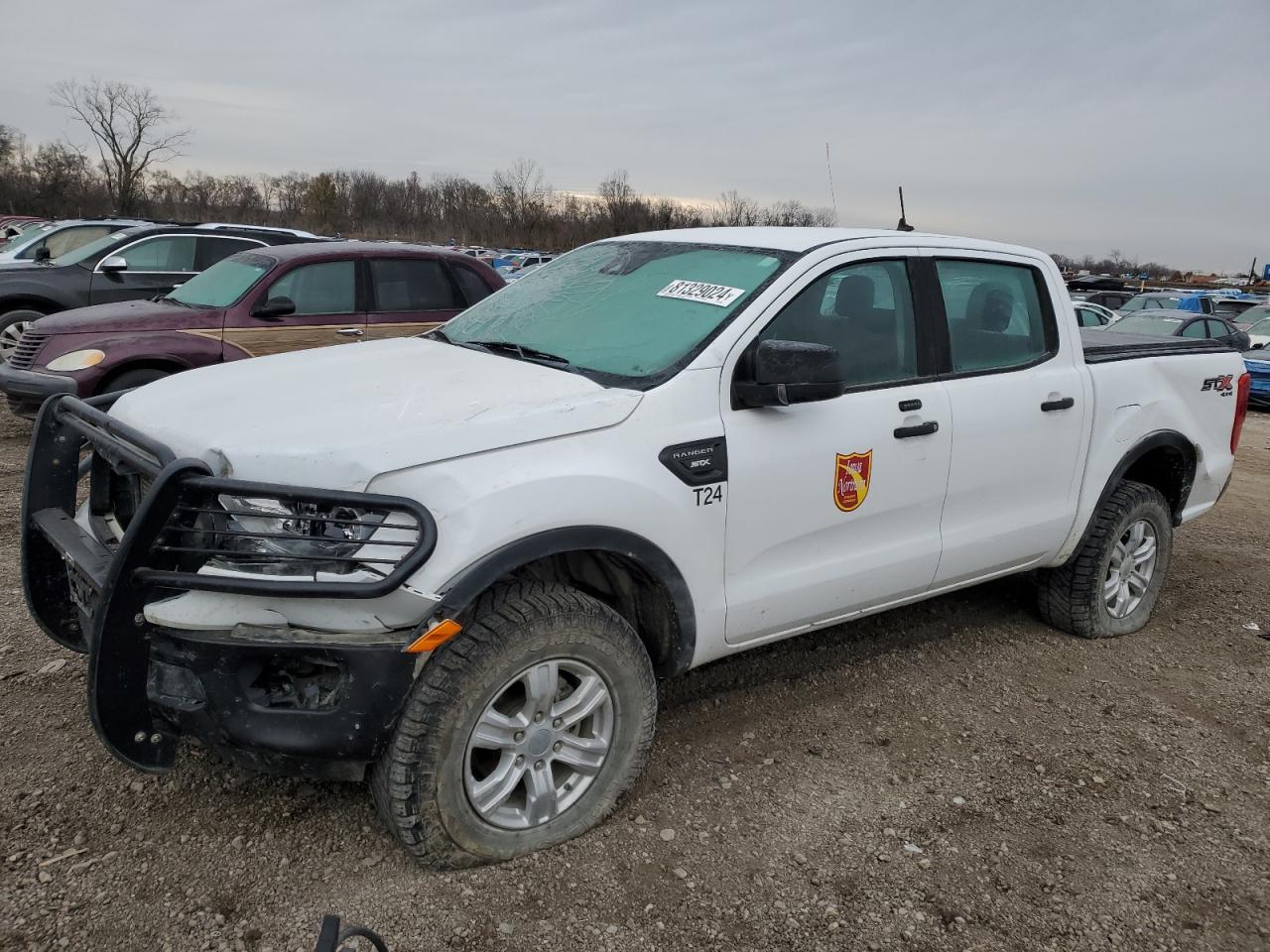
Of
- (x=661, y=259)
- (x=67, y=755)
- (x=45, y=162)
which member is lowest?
(x=67, y=755)

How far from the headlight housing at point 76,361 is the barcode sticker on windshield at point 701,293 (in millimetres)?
5293

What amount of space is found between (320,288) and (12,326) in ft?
12.9

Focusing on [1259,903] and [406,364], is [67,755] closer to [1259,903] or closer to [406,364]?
[406,364]

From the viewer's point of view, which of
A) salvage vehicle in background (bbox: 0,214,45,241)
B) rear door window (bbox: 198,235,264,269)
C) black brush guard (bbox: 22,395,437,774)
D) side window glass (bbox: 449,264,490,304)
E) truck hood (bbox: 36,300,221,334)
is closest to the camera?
black brush guard (bbox: 22,395,437,774)

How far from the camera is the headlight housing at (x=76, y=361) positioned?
22.9ft

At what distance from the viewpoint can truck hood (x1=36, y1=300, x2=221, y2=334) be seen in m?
7.23

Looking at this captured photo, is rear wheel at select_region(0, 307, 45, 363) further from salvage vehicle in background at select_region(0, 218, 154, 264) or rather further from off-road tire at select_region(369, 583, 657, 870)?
off-road tire at select_region(369, 583, 657, 870)

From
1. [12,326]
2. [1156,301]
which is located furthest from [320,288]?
[1156,301]

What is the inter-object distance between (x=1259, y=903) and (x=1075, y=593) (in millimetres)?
1952

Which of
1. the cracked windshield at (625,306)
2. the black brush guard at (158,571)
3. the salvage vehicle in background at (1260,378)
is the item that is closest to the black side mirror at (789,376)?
the cracked windshield at (625,306)

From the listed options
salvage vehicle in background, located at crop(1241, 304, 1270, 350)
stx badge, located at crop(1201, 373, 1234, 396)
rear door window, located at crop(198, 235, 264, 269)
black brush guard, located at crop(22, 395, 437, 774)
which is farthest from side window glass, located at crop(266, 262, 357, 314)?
salvage vehicle in background, located at crop(1241, 304, 1270, 350)

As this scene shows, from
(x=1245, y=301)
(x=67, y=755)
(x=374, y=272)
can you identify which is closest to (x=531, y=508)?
(x=67, y=755)

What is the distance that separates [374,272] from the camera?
311 inches

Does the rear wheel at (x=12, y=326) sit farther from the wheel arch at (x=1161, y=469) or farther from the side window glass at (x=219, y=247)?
the wheel arch at (x=1161, y=469)
